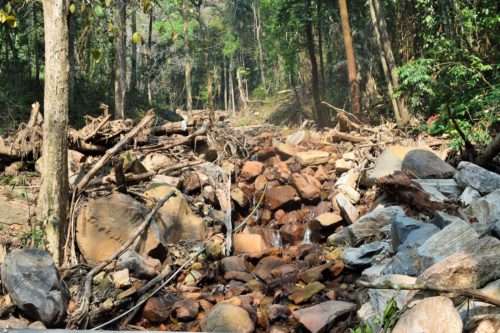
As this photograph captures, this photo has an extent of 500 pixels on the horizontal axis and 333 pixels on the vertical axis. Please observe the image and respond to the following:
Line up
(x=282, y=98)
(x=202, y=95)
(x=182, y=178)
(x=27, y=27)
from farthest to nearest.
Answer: (x=202, y=95)
(x=282, y=98)
(x=27, y=27)
(x=182, y=178)

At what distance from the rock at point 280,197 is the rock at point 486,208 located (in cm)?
439

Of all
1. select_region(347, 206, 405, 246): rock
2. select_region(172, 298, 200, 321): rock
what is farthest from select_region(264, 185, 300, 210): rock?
select_region(172, 298, 200, 321): rock

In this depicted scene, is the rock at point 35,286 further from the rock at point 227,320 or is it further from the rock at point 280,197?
the rock at point 280,197

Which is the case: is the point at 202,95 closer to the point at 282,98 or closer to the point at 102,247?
the point at 282,98

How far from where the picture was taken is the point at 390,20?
1866 cm

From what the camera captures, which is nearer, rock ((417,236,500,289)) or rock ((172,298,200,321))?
rock ((417,236,500,289))

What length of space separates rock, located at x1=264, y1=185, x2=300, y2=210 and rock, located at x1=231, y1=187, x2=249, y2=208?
0.49m

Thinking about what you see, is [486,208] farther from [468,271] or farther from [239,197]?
[239,197]

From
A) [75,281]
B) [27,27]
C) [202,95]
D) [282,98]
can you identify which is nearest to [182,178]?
[75,281]

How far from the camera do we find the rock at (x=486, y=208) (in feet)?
19.3

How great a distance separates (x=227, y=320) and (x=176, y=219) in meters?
2.88

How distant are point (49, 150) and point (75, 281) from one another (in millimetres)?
1784

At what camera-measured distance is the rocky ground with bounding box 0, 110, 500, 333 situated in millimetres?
4676

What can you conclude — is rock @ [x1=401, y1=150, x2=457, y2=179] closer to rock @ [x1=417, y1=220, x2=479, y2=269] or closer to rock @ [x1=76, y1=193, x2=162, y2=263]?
rock @ [x1=417, y1=220, x2=479, y2=269]
